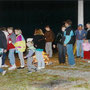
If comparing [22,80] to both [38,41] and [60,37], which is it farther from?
[60,37]

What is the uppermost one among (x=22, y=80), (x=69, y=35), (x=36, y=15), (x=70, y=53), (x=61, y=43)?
(x=36, y=15)

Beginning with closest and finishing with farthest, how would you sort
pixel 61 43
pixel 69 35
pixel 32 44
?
1. pixel 32 44
2. pixel 69 35
3. pixel 61 43

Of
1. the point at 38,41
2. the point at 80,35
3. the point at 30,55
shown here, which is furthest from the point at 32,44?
the point at 80,35

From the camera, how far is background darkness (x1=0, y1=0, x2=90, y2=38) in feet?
97.9

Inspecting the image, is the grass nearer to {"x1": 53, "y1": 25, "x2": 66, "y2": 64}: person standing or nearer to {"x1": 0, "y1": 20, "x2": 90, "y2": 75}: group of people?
{"x1": 0, "y1": 20, "x2": 90, "y2": 75}: group of people

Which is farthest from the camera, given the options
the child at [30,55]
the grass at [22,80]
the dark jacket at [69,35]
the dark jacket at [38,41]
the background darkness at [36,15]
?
the background darkness at [36,15]

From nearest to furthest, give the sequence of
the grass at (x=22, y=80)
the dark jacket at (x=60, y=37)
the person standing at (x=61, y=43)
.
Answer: the grass at (x=22, y=80), the dark jacket at (x=60, y=37), the person standing at (x=61, y=43)

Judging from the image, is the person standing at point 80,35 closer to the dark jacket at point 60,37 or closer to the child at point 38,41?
the dark jacket at point 60,37

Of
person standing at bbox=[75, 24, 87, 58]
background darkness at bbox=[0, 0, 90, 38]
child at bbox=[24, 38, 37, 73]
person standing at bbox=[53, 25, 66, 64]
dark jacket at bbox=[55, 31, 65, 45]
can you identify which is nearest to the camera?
child at bbox=[24, 38, 37, 73]

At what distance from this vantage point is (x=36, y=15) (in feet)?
106

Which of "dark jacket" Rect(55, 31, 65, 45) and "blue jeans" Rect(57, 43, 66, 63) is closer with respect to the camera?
"dark jacket" Rect(55, 31, 65, 45)

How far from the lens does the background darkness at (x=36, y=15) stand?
1175 inches

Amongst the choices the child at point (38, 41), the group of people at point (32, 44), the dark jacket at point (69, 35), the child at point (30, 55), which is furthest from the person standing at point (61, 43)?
the child at point (30, 55)

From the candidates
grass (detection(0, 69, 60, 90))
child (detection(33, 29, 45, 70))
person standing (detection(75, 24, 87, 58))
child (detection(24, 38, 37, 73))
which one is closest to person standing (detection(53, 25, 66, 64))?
child (detection(33, 29, 45, 70))
